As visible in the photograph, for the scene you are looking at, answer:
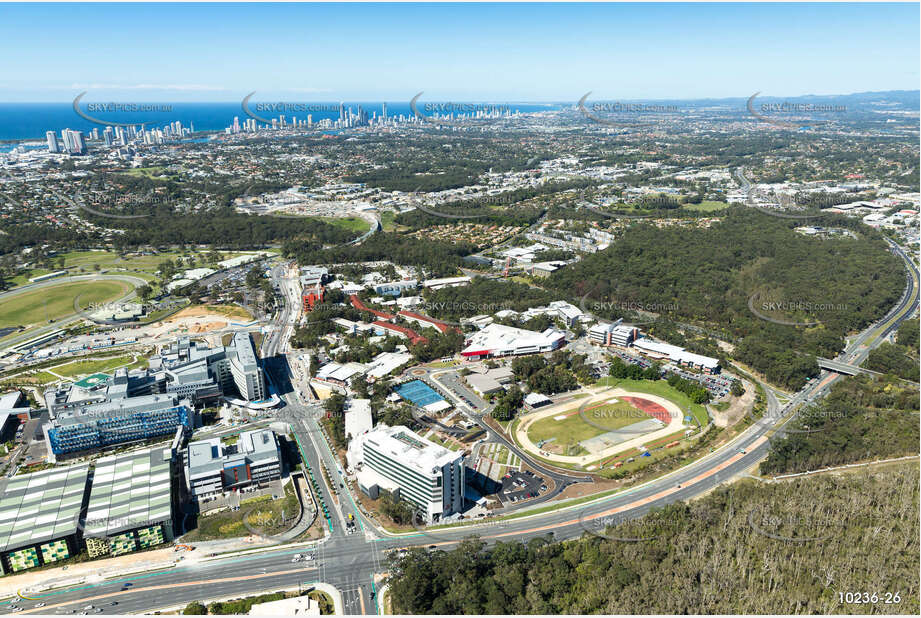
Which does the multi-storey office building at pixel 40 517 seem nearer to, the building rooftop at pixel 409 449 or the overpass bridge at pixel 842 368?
the building rooftop at pixel 409 449

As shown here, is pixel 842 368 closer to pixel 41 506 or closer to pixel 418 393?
pixel 418 393

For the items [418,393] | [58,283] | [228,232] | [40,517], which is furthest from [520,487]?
[228,232]

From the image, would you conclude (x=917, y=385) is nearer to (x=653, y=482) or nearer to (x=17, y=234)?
(x=653, y=482)

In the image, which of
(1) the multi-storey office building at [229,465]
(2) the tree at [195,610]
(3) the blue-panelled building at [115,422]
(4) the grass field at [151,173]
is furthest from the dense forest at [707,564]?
(4) the grass field at [151,173]

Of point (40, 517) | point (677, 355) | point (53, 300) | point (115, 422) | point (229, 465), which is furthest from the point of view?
point (53, 300)

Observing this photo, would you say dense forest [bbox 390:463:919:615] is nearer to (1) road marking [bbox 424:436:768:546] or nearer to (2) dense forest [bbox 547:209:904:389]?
(1) road marking [bbox 424:436:768:546]

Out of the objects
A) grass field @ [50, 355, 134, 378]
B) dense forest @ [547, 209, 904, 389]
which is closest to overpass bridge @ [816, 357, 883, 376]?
dense forest @ [547, 209, 904, 389]

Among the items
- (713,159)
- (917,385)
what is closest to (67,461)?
(917,385)
